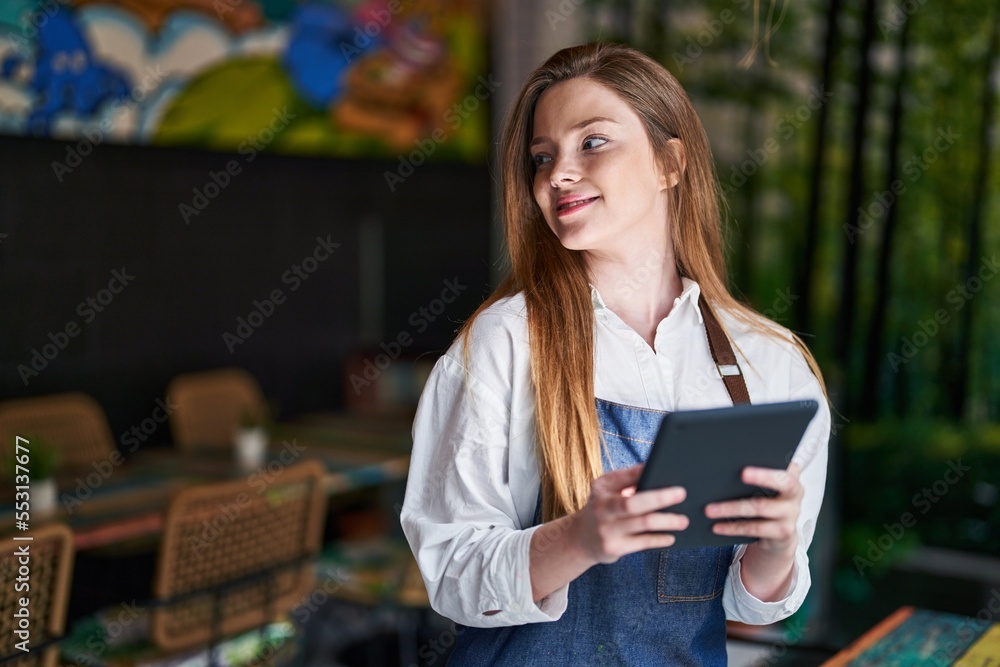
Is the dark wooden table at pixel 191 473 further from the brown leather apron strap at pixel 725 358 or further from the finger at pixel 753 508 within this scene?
the finger at pixel 753 508

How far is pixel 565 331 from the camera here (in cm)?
A: 133

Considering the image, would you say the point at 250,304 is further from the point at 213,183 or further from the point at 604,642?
the point at 604,642

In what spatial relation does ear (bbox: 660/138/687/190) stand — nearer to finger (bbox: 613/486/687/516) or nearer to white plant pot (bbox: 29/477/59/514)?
finger (bbox: 613/486/687/516)

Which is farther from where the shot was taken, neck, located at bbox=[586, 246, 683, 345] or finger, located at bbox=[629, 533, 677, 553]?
neck, located at bbox=[586, 246, 683, 345]

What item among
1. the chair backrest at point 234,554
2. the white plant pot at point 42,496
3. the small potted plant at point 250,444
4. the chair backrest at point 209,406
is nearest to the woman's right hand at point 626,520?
the chair backrest at point 234,554

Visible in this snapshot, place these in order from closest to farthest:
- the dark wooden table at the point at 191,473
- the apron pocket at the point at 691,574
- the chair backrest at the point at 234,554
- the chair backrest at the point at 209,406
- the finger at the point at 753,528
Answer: the finger at the point at 753,528 → the apron pocket at the point at 691,574 → the chair backrest at the point at 234,554 → the dark wooden table at the point at 191,473 → the chair backrest at the point at 209,406

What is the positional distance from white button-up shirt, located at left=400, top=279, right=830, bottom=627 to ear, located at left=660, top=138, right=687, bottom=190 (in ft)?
0.49

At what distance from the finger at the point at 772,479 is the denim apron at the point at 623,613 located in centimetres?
22

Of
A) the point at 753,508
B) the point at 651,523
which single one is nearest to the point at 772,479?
the point at 753,508

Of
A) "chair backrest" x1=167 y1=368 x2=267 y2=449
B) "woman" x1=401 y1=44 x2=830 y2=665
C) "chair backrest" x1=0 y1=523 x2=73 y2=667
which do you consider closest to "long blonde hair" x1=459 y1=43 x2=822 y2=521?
→ "woman" x1=401 y1=44 x2=830 y2=665

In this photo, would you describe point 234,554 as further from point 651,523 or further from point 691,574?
point 651,523

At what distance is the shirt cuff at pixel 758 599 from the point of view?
4.37 ft

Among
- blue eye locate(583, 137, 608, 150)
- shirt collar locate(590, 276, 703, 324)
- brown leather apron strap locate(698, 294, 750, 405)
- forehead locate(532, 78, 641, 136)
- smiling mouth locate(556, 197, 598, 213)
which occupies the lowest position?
brown leather apron strap locate(698, 294, 750, 405)

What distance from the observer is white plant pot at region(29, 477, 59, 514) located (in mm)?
3006
